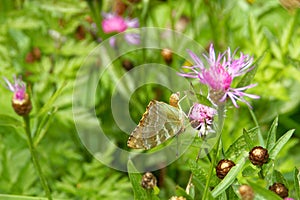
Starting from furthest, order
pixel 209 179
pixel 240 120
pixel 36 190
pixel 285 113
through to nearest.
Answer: pixel 285 113 < pixel 240 120 < pixel 36 190 < pixel 209 179

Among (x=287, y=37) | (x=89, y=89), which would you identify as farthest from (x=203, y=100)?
(x=89, y=89)

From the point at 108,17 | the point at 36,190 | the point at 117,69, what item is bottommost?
the point at 36,190

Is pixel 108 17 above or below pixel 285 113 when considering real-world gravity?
above

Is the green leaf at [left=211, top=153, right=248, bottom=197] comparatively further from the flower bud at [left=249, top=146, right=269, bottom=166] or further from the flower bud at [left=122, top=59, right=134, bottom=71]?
the flower bud at [left=122, top=59, right=134, bottom=71]

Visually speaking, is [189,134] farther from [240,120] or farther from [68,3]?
[68,3]

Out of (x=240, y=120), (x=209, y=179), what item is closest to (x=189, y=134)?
(x=209, y=179)

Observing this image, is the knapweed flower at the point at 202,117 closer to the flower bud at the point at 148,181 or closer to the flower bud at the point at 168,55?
the flower bud at the point at 148,181
